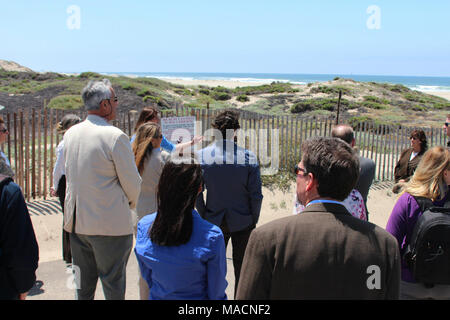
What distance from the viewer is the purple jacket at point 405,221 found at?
9.42 ft

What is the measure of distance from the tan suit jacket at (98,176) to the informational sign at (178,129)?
11.7 feet

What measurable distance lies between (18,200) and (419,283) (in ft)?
8.83

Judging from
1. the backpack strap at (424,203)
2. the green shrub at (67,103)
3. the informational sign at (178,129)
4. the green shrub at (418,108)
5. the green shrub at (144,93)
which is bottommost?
the backpack strap at (424,203)

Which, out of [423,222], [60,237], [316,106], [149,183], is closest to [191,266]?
[423,222]

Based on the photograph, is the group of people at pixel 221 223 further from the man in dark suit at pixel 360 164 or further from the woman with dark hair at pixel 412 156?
the woman with dark hair at pixel 412 156

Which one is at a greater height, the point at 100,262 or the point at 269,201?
the point at 100,262

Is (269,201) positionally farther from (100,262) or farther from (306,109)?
(306,109)

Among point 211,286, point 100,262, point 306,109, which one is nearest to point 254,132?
point 100,262

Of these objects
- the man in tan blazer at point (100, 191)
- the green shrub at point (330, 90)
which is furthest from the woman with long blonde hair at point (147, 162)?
the green shrub at point (330, 90)

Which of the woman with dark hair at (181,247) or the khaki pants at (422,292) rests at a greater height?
the woman with dark hair at (181,247)

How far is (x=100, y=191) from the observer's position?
3.15 meters

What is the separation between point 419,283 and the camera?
9.34 ft

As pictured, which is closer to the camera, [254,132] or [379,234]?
[379,234]
